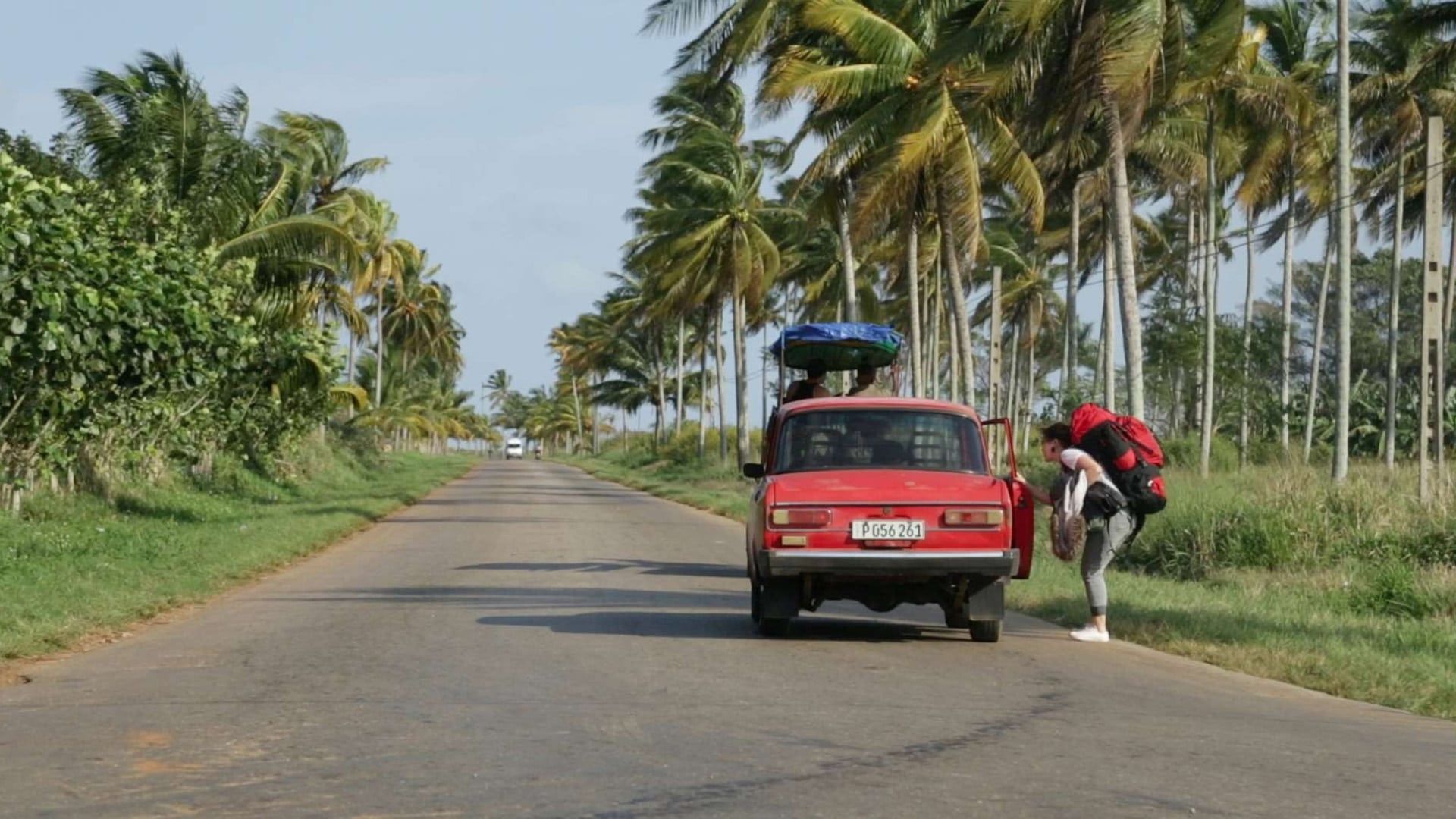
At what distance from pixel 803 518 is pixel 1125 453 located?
2667 millimetres

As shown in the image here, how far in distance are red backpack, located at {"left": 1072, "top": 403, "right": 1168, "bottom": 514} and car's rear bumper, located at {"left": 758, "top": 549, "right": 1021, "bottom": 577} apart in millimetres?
1535

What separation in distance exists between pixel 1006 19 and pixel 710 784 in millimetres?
17026

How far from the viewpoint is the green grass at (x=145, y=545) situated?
12.7 m

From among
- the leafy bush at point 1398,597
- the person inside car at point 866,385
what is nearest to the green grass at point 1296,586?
the leafy bush at point 1398,597

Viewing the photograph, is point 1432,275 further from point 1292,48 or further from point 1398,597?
point 1292,48

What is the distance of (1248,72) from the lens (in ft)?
111

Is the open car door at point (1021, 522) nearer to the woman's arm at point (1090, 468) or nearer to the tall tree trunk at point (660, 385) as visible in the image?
the woman's arm at point (1090, 468)

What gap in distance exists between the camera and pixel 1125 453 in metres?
12.2

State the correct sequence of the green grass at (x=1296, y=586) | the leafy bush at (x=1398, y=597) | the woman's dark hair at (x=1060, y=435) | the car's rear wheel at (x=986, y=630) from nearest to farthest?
the green grass at (x=1296, y=586) < the car's rear wheel at (x=986, y=630) < the woman's dark hair at (x=1060, y=435) < the leafy bush at (x=1398, y=597)

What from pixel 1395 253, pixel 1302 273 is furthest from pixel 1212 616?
pixel 1302 273

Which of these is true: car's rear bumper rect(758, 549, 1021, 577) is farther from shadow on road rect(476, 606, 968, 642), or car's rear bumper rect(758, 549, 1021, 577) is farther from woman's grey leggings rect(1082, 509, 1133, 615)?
woman's grey leggings rect(1082, 509, 1133, 615)

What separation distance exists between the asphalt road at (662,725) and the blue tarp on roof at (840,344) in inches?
207

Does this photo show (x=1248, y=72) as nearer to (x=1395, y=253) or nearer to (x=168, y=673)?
(x=1395, y=253)

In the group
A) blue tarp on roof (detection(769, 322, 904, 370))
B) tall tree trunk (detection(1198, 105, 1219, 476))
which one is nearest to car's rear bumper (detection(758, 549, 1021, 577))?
blue tarp on roof (detection(769, 322, 904, 370))
